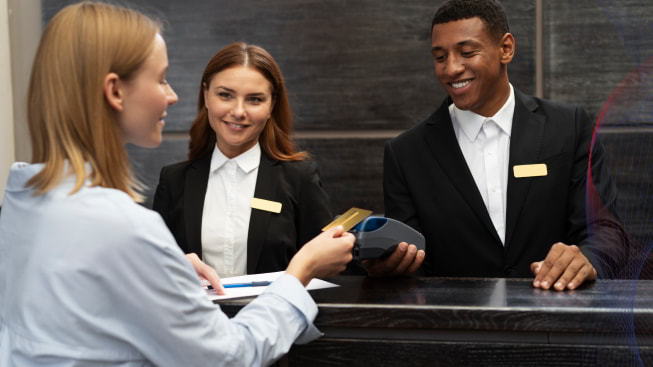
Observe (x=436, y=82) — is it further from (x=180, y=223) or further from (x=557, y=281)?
(x=557, y=281)

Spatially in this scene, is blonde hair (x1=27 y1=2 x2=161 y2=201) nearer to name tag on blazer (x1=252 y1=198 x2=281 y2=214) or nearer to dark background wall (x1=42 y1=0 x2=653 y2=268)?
name tag on blazer (x1=252 y1=198 x2=281 y2=214)

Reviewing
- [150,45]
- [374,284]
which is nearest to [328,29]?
[374,284]

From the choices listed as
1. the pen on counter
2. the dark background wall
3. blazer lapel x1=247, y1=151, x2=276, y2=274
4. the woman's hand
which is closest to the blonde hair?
the woman's hand

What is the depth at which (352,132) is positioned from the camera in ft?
10.00

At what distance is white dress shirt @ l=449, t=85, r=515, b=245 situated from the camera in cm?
207

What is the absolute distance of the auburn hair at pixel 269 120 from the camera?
86.1 inches

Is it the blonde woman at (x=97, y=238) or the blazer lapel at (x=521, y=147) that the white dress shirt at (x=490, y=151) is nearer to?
the blazer lapel at (x=521, y=147)

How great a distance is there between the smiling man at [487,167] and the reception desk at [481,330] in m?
0.65

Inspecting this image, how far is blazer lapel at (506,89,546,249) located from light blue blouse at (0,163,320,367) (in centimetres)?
120

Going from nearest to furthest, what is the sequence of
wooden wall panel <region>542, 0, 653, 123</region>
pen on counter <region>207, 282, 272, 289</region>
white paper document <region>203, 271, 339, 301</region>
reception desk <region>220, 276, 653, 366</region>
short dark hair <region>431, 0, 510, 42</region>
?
reception desk <region>220, 276, 653, 366</region>
white paper document <region>203, 271, 339, 301</region>
pen on counter <region>207, 282, 272, 289</region>
short dark hair <region>431, 0, 510, 42</region>
wooden wall panel <region>542, 0, 653, 123</region>

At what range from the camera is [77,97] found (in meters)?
1.02

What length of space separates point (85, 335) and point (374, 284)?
2.38 ft

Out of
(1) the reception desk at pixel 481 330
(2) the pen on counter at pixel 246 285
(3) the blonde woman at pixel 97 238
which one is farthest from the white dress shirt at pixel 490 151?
(3) the blonde woman at pixel 97 238

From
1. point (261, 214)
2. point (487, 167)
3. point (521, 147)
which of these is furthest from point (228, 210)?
point (521, 147)
